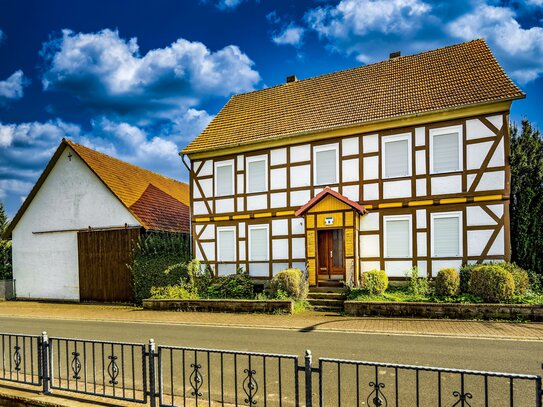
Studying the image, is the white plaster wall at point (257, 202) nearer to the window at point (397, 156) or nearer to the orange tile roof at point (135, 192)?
the orange tile roof at point (135, 192)

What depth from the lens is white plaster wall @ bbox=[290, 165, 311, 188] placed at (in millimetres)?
19641

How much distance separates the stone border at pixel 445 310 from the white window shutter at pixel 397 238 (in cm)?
395

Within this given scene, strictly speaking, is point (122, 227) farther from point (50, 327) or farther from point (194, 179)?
point (50, 327)

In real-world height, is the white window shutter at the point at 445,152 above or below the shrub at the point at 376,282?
above

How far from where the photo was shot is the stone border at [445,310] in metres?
12.6

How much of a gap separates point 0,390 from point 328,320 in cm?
922

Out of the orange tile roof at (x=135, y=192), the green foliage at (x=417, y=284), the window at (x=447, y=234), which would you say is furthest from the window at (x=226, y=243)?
the window at (x=447, y=234)

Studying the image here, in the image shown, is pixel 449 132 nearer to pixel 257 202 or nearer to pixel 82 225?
pixel 257 202

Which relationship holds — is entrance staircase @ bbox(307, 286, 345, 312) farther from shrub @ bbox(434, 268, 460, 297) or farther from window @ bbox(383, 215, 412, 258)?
shrub @ bbox(434, 268, 460, 297)

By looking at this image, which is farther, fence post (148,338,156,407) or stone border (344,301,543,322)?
stone border (344,301,543,322)

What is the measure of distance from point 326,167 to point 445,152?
196 inches

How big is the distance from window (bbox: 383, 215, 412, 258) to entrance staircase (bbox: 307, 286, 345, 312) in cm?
267

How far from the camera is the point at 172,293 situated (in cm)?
1830

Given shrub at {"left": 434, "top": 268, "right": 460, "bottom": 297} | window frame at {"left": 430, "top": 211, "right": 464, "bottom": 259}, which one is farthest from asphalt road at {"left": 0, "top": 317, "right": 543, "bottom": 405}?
window frame at {"left": 430, "top": 211, "right": 464, "bottom": 259}
